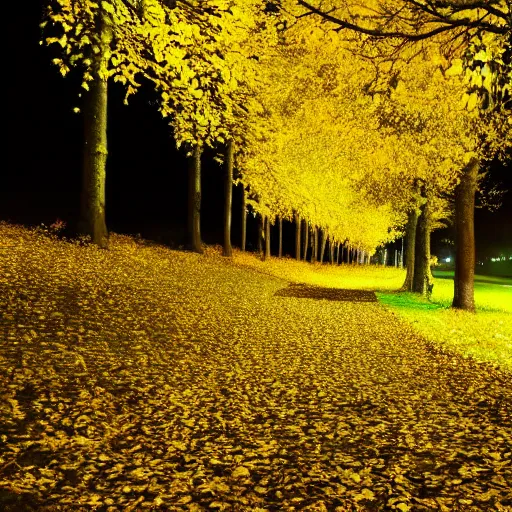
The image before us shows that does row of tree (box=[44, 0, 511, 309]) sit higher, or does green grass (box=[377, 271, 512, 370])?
row of tree (box=[44, 0, 511, 309])

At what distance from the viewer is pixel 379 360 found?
32.1 feet

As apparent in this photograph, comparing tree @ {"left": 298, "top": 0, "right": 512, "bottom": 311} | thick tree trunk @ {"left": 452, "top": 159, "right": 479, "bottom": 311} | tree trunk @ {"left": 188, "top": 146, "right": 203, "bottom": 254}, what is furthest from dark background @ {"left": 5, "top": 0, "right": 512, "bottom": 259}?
tree @ {"left": 298, "top": 0, "right": 512, "bottom": 311}

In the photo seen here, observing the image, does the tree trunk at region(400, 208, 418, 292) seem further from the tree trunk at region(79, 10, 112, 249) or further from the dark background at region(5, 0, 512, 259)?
the tree trunk at region(79, 10, 112, 249)

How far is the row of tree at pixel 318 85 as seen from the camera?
8.47m

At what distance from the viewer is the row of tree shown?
8.47 m

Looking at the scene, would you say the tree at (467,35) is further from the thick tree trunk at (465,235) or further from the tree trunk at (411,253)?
the tree trunk at (411,253)

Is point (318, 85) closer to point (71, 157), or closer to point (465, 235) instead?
point (465, 235)

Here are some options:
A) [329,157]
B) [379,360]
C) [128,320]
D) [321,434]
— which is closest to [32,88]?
[329,157]

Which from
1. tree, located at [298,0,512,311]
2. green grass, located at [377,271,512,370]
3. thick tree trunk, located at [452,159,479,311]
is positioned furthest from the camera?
thick tree trunk, located at [452,159,479,311]

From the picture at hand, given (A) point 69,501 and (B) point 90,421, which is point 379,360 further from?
(A) point 69,501

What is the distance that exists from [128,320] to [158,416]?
4.18 m

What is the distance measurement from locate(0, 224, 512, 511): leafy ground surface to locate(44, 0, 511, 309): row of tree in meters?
3.83

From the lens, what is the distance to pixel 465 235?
16.9 metres

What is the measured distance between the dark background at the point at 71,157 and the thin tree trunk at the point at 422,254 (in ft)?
35.6
